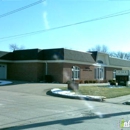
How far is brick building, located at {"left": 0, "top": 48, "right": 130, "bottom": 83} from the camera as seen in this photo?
3272 cm

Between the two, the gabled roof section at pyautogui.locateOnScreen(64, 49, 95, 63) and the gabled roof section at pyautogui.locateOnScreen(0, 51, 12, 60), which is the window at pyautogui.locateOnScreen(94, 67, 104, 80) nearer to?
the gabled roof section at pyautogui.locateOnScreen(64, 49, 95, 63)

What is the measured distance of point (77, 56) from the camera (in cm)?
3525

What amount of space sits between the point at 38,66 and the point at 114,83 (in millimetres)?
10378

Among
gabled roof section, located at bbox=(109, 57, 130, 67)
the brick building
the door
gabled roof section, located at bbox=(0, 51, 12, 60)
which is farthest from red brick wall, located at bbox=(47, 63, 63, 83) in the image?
gabled roof section, located at bbox=(109, 57, 130, 67)

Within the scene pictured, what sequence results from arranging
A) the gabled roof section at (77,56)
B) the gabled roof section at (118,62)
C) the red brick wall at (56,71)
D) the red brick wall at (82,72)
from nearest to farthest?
the red brick wall at (56,71) < the red brick wall at (82,72) < the gabled roof section at (77,56) < the gabled roof section at (118,62)

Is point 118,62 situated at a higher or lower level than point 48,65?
higher

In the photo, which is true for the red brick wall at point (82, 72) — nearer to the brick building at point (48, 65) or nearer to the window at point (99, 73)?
the brick building at point (48, 65)

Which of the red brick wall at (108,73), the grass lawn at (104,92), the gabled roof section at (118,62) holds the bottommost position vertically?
the grass lawn at (104,92)

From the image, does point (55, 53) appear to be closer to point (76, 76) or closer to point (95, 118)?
point (76, 76)

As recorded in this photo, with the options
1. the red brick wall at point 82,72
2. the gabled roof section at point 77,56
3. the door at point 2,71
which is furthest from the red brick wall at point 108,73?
the door at point 2,71

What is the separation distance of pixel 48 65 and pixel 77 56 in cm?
465

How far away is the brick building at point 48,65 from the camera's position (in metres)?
32.7

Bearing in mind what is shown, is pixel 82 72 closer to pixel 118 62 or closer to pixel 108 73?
pixel 108 73

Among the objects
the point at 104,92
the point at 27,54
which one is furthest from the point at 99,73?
the point at 104,92
